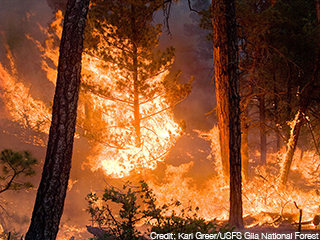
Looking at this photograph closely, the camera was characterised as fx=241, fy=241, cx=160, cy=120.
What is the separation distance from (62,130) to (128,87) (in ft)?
16.5

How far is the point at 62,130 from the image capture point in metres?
3.86

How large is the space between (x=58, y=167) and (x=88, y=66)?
621 cm

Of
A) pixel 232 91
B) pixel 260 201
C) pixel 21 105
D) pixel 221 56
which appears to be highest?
pixel 21 105

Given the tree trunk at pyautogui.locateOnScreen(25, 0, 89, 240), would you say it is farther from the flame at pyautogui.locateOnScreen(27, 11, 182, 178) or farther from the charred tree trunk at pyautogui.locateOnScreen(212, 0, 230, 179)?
the flame at pyautogui.locateOnScreen(27, 11, 182, 178)

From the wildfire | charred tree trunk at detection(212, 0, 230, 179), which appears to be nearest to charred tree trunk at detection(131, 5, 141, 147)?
charred tree trunk at detection(212, 0, 230, 179)

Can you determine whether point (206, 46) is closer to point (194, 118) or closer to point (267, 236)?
point (194, 118)

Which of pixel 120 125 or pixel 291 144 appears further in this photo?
pixel 120 125

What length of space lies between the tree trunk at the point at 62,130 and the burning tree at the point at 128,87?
3.73 metres

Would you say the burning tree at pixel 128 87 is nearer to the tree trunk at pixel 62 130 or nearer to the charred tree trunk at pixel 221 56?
the charred tree trunk at pixel 221 56

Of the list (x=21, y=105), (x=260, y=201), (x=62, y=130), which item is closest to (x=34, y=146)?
(x=21, y=105)

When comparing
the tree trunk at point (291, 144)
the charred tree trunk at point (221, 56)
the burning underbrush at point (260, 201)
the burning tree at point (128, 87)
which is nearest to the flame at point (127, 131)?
the burning tree at point (128, 87)

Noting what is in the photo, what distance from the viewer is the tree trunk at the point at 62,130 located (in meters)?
3.73

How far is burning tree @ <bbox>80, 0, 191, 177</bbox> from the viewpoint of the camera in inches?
315

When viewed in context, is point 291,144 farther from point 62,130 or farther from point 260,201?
point 62,130
